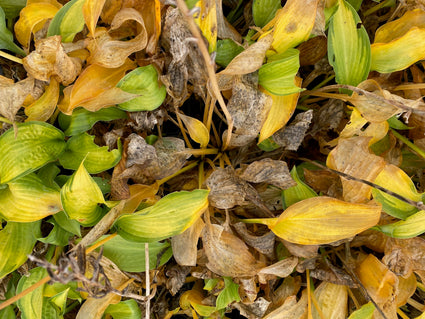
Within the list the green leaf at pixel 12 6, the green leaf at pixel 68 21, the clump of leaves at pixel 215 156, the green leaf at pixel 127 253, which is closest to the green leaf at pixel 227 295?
the clump of leaves at pixel 215 156

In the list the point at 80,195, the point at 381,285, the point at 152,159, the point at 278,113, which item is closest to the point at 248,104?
the point at 278,113

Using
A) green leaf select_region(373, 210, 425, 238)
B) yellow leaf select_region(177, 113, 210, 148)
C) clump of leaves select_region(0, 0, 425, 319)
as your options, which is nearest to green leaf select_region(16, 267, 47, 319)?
clump of leaves select_region(0, 0, 425, 319)

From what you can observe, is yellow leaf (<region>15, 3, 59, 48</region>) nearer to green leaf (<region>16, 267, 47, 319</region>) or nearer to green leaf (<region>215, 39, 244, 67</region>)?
green leaf (<region>215, 39, 244, 67</region>)

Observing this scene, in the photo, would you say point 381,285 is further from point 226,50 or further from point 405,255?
point 226,50

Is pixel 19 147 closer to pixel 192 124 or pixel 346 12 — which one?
pixel 192 124

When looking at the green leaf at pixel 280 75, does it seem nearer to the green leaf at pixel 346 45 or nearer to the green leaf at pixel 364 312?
the green leaf at pixel 346 45

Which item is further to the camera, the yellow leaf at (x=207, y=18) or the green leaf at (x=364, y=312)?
the green leaf at (x=364, y=312)
